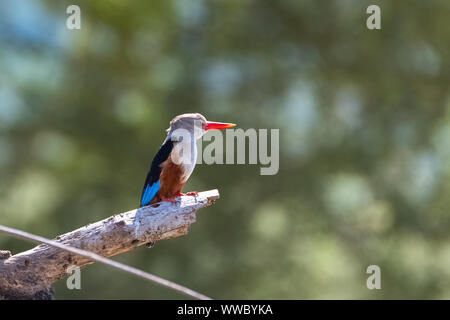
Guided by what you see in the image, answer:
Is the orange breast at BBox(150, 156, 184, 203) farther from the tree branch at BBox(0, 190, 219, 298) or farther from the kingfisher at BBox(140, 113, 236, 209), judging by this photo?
the tree branch at BBox(0, 190, 219, 298)

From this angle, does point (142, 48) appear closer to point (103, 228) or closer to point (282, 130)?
point (282, 130)

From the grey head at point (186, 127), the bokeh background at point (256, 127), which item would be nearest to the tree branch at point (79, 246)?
the grey head at point (186, 127)

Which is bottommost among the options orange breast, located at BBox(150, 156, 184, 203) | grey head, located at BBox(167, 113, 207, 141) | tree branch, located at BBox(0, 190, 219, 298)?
tree branch, located at BBox(0, 190, 219, 298)

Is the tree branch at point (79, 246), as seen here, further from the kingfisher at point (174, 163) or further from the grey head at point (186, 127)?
the grey head at point (186, 127)

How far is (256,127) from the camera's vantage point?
5691 mm

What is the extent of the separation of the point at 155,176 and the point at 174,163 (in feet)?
0.41

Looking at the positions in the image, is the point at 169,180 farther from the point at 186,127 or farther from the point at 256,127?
the point at 256,127

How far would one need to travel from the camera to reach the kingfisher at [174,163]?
2.91 meters

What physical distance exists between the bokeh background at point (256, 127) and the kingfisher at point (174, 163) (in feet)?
8.36

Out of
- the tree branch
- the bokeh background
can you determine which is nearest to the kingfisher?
the tree branch

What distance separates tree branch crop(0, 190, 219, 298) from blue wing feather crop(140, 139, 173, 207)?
0.51 meters

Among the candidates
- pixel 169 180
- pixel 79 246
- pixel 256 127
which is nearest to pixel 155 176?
pixel 169 180

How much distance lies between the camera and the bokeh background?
231 inches
